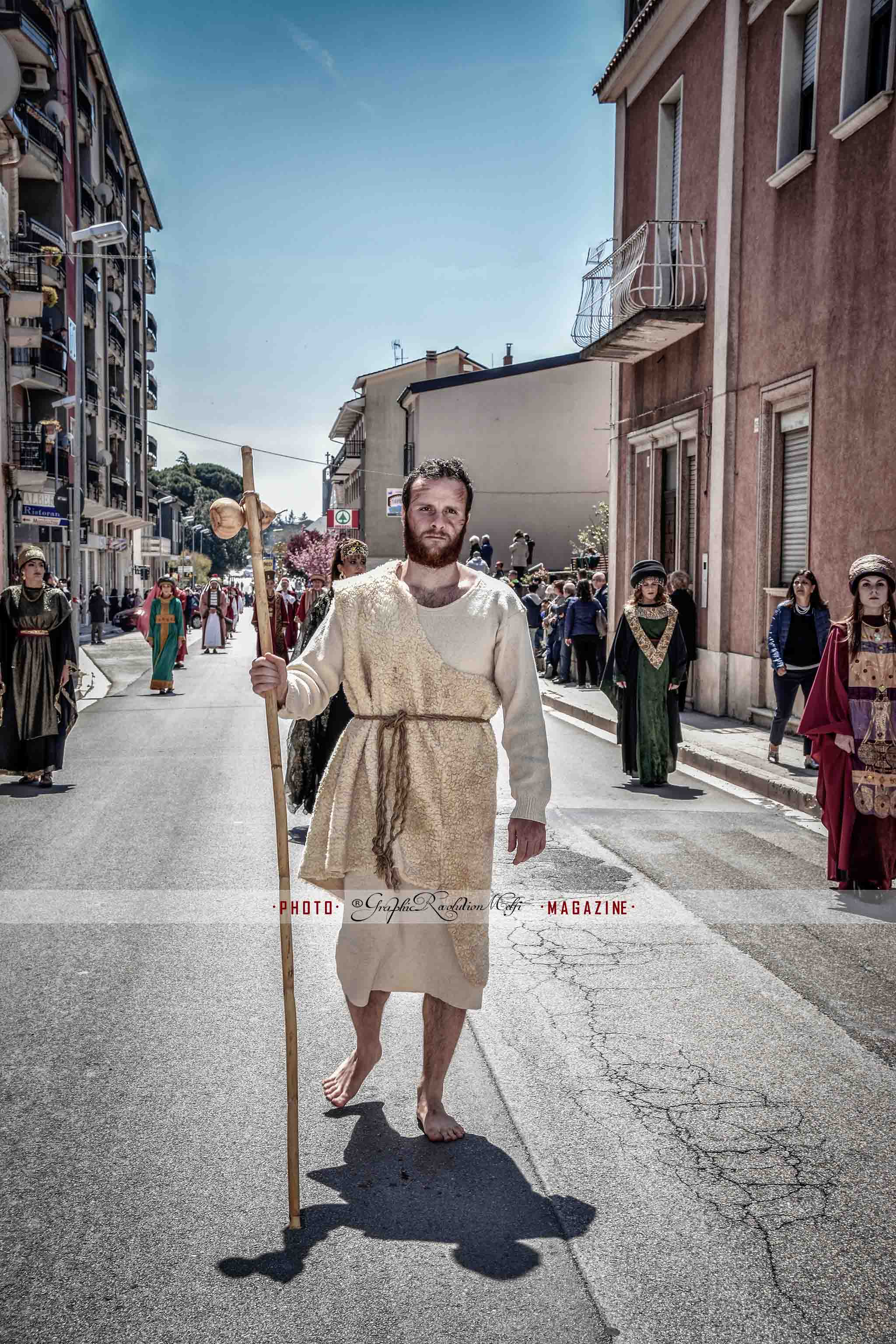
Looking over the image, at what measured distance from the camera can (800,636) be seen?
1117 centimetres

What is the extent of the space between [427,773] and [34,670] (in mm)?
7727

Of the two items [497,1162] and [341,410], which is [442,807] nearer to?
[497,1162]

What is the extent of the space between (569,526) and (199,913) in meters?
39.2

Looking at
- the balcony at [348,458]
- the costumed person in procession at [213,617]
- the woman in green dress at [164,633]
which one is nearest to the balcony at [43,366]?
the costumed person in procession at [213,617]

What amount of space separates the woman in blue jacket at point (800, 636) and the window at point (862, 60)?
4.65 meters

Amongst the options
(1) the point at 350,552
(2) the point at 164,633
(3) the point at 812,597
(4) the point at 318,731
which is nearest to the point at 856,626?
(1) the point at 350,552

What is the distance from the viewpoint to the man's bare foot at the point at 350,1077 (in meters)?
3.96

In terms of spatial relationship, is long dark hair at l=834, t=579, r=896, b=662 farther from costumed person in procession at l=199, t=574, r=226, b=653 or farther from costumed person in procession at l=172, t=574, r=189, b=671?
costumed person in procession at l=199, t=574, r=226, b=653

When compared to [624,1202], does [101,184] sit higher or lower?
higher

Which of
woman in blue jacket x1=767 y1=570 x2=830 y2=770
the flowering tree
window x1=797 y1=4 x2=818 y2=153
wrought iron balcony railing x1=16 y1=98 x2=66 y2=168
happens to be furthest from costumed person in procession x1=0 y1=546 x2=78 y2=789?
the flowering tree

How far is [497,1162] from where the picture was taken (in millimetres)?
3635

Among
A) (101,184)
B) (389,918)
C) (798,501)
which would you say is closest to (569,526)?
(101,184)

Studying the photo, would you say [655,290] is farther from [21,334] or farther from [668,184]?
[21,334]

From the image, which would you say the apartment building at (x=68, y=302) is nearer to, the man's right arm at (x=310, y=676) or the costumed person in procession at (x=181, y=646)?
the costumed person in procession at (x=181, y=646)
